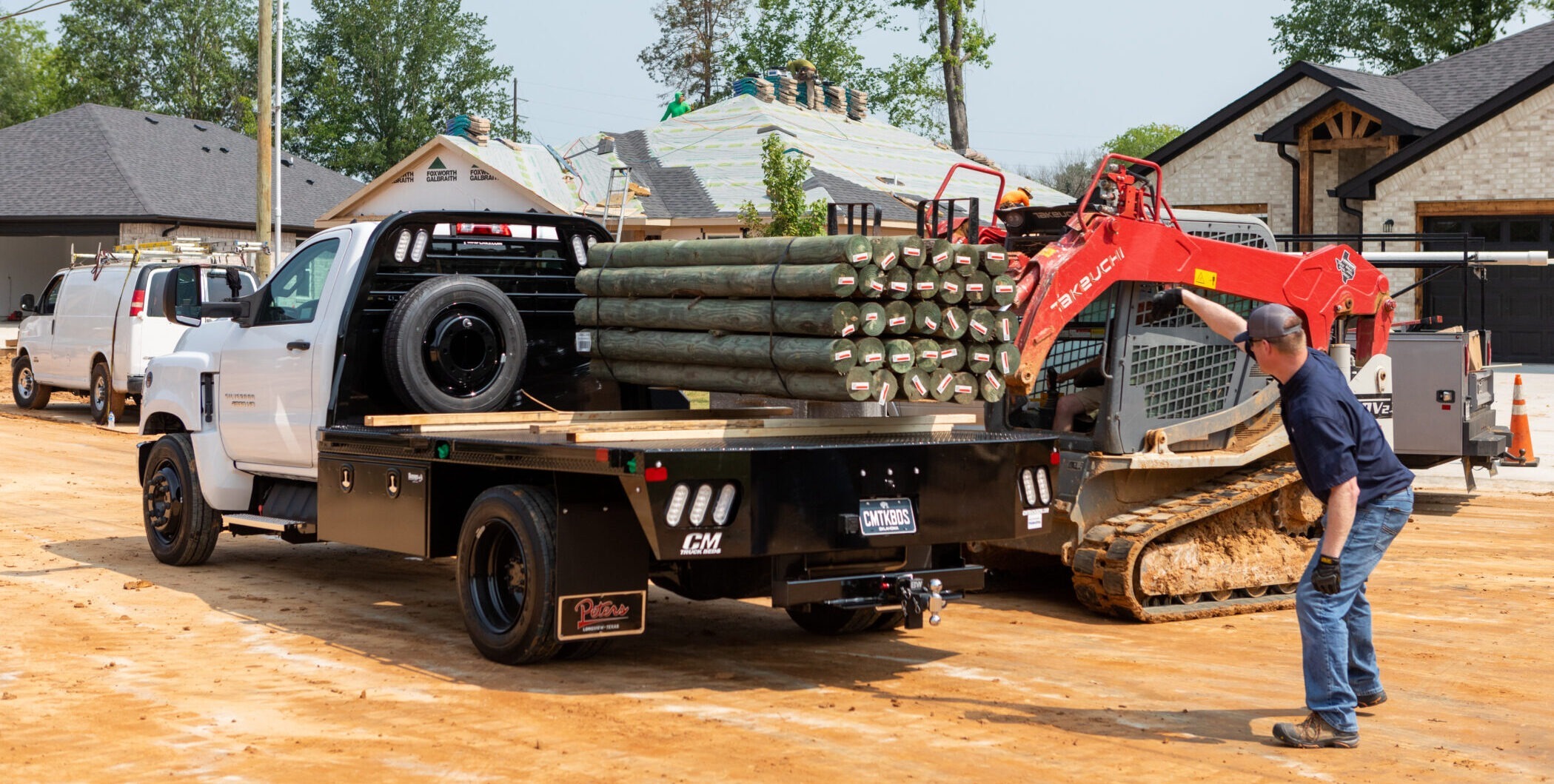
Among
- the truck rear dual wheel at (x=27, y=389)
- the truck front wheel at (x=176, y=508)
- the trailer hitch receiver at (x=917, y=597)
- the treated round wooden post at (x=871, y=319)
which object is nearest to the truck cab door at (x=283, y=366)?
the truck front wheel at (x=176, y=508)

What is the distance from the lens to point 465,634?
28.7 ft

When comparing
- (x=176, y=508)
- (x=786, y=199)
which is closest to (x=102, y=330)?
(x=786, y=199)

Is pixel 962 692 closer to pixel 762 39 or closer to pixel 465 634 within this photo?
pixel 465 634

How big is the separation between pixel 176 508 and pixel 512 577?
409 cm

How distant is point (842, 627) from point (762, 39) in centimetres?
4740

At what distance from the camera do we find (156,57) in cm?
7119

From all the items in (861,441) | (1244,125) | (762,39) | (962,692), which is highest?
(762,39)

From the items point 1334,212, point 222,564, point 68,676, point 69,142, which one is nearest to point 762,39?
point 69,142

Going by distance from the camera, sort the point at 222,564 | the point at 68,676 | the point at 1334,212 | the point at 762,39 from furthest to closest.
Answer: the point at 762,39
the point at 1334,212
the point at 222,564
the point at 68,676

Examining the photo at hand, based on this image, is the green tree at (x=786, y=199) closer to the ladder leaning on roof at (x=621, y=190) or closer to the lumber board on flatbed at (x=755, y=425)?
the ladder leaning on roof at (x=621, y=190)

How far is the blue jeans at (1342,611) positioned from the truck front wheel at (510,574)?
3.36m

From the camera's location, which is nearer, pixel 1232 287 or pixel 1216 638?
pixel 1216 638

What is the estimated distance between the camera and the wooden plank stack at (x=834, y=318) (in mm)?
7676

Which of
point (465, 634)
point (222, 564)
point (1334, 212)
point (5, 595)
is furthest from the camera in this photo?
point (1334, 212)
